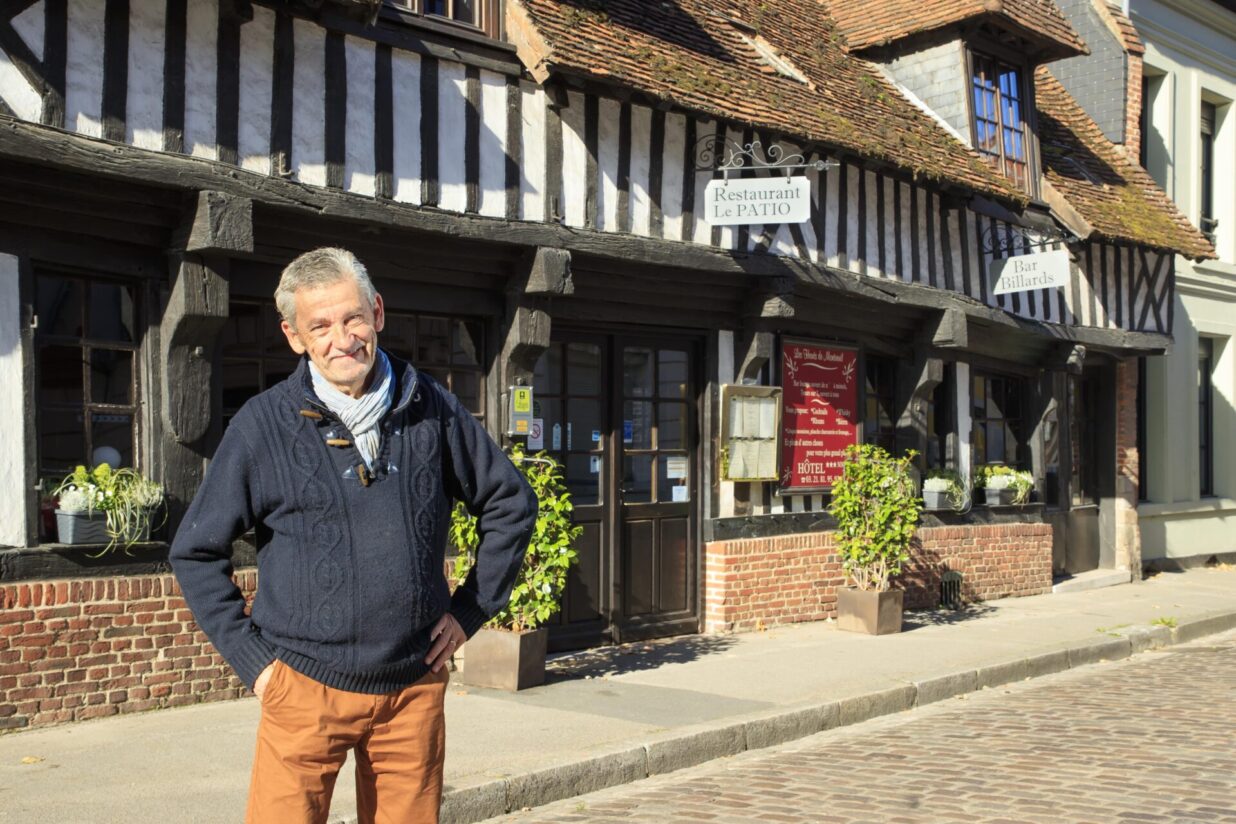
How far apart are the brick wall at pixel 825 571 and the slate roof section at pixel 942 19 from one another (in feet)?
16.4

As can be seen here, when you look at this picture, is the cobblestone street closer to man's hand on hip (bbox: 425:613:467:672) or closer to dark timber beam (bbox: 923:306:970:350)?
man's hand on hip (bbox: 425:613:467:672)

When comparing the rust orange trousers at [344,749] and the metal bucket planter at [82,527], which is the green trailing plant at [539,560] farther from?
the rust orange trousers at [344,749]

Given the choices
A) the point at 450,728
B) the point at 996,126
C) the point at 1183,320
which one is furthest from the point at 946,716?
the point at 1183,320

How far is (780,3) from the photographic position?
46.3 feet

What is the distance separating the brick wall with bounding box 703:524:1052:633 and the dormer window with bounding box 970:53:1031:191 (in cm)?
376

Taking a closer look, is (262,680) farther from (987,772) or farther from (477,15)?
(477,15)

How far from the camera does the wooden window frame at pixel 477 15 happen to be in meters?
8.48

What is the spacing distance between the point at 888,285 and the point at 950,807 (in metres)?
6.98


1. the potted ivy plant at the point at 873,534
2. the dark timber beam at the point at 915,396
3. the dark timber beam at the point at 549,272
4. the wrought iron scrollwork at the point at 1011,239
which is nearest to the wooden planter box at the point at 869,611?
the potted ivy plant at the point at 873,534

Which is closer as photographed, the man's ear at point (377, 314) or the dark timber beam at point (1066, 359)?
the man's ear at point (377, 314)

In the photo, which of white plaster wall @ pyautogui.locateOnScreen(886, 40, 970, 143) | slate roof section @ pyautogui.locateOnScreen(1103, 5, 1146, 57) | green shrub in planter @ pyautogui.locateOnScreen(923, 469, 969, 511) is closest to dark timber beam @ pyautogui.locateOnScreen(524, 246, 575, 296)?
green shrub in planter @ pyautogui.locateOnScreen(923, 469, 969, 511)

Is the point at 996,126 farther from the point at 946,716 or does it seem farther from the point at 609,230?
the point at 946,716

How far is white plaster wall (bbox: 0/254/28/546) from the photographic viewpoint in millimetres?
6781

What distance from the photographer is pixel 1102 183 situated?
616 inches
